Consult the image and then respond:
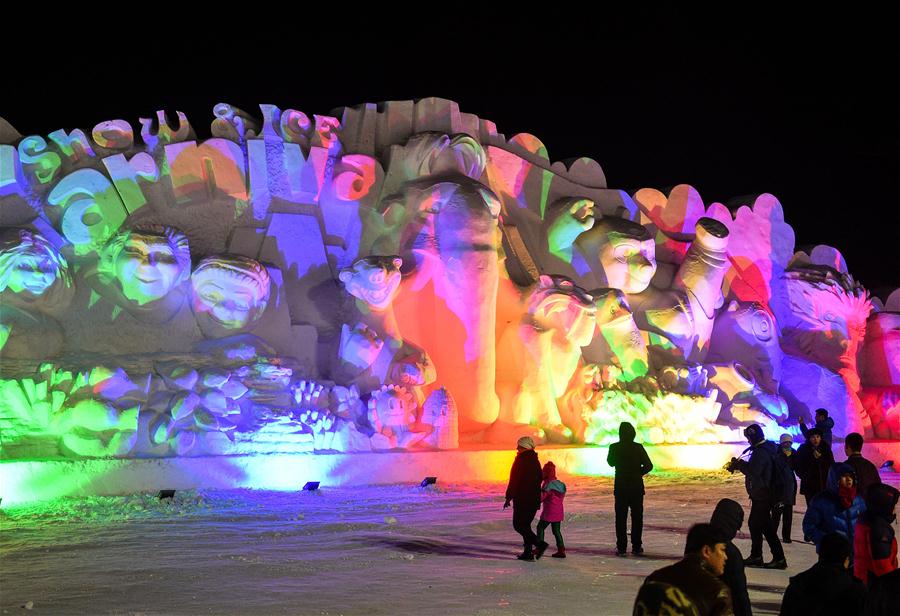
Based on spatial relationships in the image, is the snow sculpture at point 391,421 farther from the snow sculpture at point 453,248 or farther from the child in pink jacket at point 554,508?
the child in pink jacket at point 554,508

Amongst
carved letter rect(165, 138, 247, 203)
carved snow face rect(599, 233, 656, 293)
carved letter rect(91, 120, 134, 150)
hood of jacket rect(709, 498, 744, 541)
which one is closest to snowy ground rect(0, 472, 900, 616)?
hood of jacket rect(709, 498, 744, 541)

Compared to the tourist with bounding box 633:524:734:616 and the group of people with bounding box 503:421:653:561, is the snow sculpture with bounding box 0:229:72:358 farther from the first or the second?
the tourist with bounding box 633:524:734:616

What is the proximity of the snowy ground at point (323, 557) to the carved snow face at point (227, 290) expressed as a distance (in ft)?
6.55

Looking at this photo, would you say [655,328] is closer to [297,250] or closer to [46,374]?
[297,250]

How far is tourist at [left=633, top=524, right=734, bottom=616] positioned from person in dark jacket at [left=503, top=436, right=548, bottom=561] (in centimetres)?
348

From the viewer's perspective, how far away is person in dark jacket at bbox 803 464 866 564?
16.6 feet

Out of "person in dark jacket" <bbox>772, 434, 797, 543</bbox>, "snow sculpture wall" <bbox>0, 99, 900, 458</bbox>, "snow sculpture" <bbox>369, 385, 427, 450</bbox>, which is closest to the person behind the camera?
"person in dark jacket" <bbox>772, 434, 797, 543</bbox>

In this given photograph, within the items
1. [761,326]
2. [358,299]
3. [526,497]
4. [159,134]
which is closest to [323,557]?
[526,497]

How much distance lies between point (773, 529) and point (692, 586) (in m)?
4.06

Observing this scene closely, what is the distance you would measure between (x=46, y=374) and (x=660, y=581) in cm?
802

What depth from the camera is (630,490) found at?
697 centimetres

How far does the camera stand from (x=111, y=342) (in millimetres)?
10586

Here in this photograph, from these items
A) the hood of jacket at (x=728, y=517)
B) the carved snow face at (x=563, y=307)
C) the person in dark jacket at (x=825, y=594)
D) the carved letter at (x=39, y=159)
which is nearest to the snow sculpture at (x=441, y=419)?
the carved snow face at (x=563, y=307)

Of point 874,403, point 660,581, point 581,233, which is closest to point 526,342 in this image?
point 581,233
